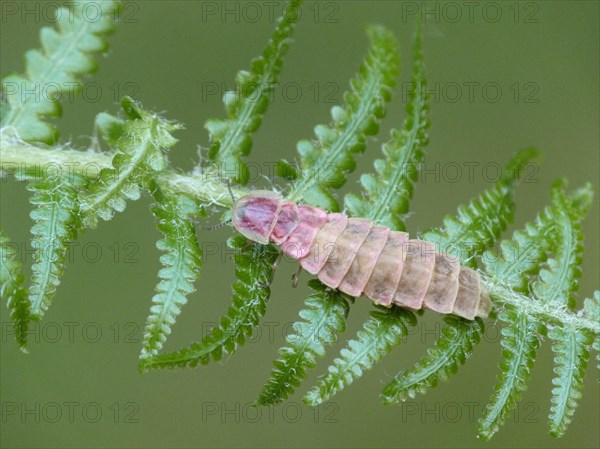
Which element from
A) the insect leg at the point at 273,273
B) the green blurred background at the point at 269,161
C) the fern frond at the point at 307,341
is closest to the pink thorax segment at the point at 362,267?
the fern frond at the point at 307,341

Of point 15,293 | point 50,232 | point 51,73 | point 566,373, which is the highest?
point 51,73

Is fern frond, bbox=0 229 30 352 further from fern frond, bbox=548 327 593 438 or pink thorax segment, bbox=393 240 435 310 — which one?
fern frond, bbox=548 327 593 438

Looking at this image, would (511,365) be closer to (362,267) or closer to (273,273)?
(362,267)

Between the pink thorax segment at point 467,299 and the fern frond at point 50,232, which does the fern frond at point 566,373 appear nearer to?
the pink thorax segment at point 467,299

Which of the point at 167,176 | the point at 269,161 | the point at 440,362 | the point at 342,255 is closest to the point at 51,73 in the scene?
the point at 167,176

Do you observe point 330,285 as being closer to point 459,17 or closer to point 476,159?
point 476,159

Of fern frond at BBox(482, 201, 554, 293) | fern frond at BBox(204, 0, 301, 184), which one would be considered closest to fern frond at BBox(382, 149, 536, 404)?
fern frond at BBox(482, 201, 554, 293)

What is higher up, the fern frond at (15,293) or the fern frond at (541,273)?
the fern frond at (541,273)
